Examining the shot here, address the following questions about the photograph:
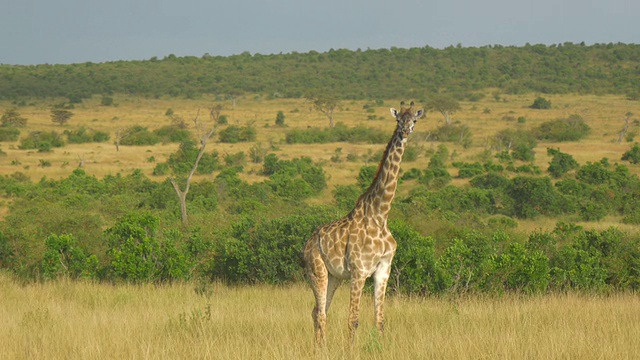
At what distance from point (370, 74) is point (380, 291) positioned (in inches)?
3903

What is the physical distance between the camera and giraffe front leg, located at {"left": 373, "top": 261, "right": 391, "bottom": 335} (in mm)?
6691

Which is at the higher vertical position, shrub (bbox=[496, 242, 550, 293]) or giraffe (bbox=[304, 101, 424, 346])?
giraffe (bbox=[304, 101, 424, 346])

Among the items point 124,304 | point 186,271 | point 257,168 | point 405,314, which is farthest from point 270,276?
point 257,168

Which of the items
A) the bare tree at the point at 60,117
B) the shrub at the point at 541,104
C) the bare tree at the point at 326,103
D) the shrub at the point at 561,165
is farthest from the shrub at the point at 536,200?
the shrub at the point at 541,104

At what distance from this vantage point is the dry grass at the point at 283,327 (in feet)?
20.3

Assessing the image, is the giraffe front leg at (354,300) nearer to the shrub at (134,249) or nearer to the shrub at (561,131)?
the shrub at (134,249)

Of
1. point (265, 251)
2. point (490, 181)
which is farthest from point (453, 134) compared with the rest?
point (265, 251)

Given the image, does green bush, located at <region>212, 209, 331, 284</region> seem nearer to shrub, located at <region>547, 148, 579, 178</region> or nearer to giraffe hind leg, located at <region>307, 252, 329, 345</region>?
giraffe hind leg, located at <region>307, 252, 329, 345</region>

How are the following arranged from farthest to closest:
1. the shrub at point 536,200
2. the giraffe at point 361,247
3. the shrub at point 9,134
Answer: the shrub at point 9,134
the shrub at point 536,200
the giraffe at point 361,247

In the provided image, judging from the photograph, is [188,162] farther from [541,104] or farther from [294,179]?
[541,104]

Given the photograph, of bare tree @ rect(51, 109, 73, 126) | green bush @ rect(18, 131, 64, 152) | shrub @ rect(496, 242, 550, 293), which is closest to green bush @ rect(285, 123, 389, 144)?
green bush @ rect(18, 131, 64, 152)

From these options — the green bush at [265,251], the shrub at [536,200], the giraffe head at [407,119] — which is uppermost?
the giraffe head at [407,119]

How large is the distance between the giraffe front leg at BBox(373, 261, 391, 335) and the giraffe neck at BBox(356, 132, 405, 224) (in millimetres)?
419

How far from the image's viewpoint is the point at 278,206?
23750 millimetres
